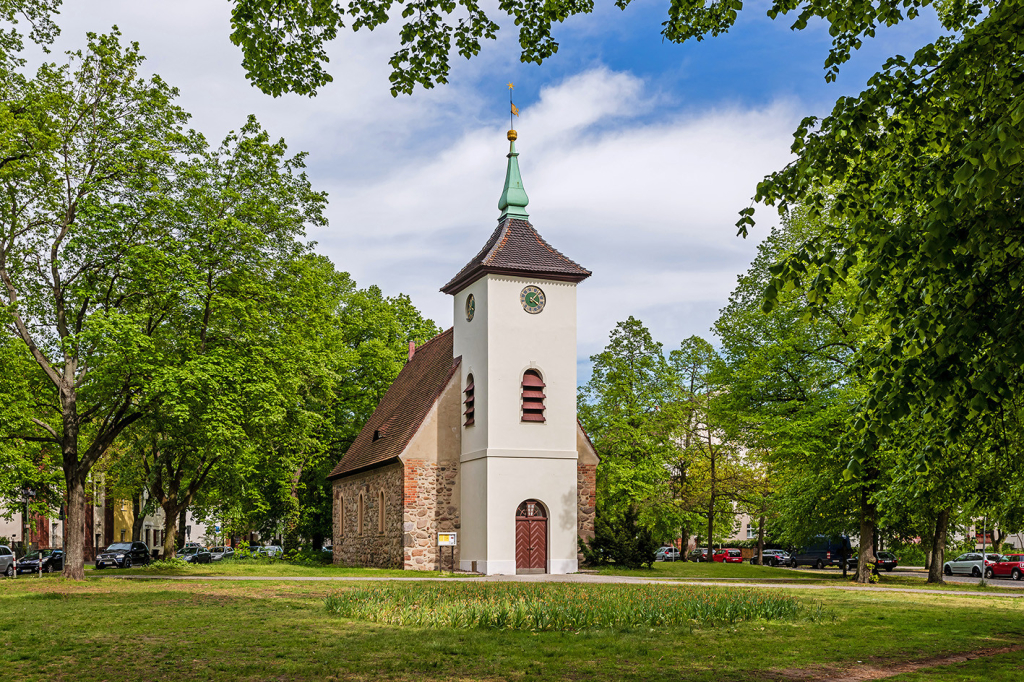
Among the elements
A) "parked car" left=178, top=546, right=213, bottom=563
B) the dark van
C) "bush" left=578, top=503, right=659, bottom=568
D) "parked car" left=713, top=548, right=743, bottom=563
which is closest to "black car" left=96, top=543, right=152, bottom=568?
"parked car" left=178, top=546, right=213, bottom=563

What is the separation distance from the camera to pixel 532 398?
3194cm

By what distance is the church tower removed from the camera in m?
31.1

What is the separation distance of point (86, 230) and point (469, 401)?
13839 mm

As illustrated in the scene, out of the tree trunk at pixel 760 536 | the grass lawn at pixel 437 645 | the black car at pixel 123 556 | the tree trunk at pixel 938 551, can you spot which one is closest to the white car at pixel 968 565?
the tree trunk at pixel 760 536

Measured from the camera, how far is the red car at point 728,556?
194 ft

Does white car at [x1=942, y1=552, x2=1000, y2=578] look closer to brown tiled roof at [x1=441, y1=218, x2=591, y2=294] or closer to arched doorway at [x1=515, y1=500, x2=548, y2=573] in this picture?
arched doorway at [x1=515, y1=500, x2=548, y2=573]

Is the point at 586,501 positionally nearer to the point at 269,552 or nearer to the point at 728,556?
the point at 728,556

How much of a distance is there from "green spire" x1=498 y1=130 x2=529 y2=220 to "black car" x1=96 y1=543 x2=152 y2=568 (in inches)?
968

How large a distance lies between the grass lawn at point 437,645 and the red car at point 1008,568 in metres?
26.1

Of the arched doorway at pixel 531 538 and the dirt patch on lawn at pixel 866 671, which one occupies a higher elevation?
the dirt patch on lawn at pixel 866 671

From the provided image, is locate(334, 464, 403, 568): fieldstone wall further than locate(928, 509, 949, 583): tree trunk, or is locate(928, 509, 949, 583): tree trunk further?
locate(334, 464, 403, 568): fieldstone wall

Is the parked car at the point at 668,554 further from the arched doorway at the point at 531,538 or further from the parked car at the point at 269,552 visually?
the arched doorway at the point at 531,538

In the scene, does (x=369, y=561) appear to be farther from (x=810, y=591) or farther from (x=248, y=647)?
(x=248, y=647)

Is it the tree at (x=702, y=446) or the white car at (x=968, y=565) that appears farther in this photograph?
the tree at (x=702, y=446)
